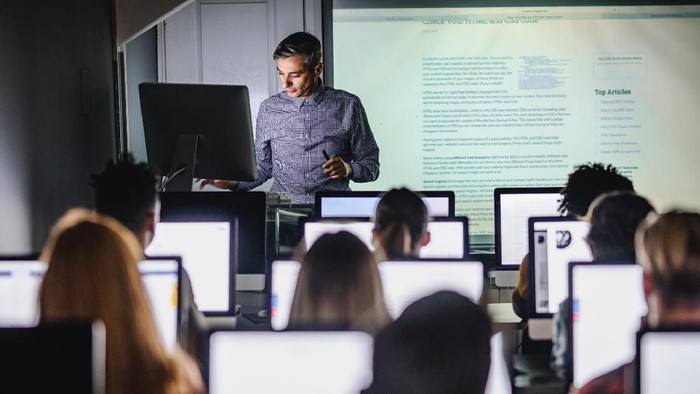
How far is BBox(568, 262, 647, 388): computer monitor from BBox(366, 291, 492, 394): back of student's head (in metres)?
1.22

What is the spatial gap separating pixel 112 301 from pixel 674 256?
1.33 meters

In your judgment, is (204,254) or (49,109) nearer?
(204,254)

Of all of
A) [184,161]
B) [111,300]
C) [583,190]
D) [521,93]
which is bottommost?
[111,300]

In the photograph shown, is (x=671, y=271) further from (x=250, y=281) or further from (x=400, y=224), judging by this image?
(x=250, y=281)

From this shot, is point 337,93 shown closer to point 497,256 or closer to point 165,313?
point 497,256

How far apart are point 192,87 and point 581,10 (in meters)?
3.42

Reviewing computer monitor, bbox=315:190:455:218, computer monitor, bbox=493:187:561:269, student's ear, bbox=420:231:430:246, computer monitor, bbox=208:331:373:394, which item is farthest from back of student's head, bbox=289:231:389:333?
computer monitor, bbox=493:187:561:269

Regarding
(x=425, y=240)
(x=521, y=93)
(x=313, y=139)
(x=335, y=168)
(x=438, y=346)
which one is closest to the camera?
(x=438, y=346)

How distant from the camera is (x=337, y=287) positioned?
229 centimetres

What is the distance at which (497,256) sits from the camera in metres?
4.37

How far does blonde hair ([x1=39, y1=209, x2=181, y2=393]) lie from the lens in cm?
201

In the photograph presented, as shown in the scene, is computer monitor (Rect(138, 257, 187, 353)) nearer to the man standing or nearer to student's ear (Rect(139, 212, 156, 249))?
student's ear (Rect(139, 212, 156, 249))

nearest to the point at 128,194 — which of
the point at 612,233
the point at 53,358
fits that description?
the point at 612,233

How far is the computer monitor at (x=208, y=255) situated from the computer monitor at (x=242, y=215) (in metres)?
0.37
